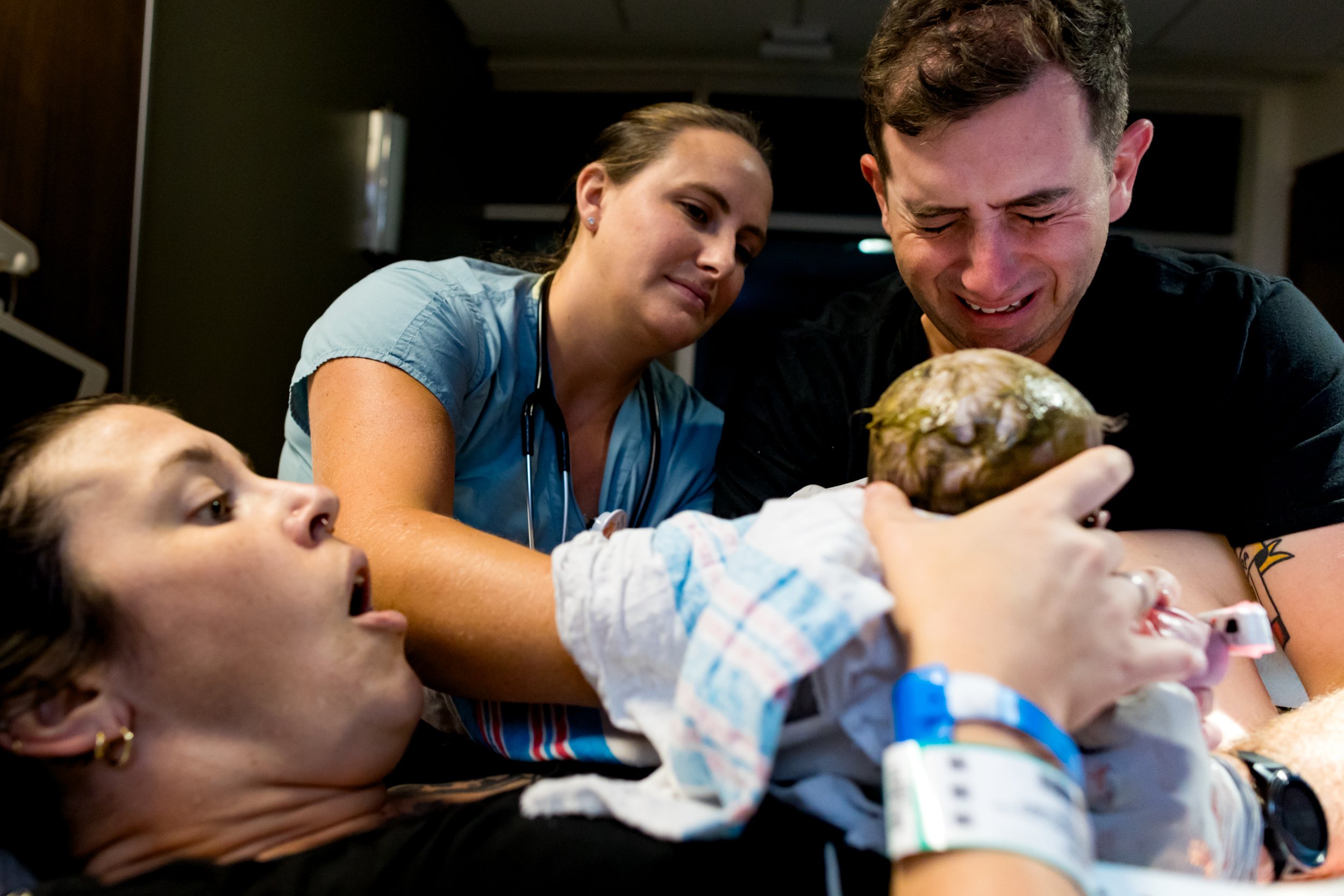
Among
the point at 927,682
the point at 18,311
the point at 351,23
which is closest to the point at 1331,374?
the point at 927,682

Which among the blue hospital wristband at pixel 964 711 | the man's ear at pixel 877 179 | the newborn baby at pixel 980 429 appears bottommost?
the blue hospital wristband at pixel 964 711

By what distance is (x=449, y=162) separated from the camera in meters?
4.91

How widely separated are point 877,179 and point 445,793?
4.30 ft

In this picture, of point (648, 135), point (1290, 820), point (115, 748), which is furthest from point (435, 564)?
point (648, 135)

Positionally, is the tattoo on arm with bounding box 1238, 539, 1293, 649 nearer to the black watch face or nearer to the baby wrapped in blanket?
the black watch face

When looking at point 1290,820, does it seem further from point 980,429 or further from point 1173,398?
point 1173,398

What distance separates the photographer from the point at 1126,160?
5.24ft

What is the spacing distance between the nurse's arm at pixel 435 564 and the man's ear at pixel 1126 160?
Result: 1.22 m

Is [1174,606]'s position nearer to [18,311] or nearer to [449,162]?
[18,311]

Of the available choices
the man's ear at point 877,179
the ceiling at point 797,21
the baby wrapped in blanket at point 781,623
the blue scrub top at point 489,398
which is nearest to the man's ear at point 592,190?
the blue scrub top at point 489,398

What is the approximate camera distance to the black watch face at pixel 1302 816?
3.10 feet

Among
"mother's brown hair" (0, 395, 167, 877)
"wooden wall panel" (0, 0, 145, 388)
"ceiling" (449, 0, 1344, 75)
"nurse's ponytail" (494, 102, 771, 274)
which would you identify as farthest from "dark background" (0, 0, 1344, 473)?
"mother's brown hair" (0, 395, 167, 877)

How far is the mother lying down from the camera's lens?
2.48 ft

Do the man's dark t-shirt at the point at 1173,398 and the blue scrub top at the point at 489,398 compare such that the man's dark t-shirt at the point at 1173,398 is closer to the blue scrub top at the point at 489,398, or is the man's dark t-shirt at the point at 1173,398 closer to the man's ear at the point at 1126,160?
the man's ear at the point at 1126,160
